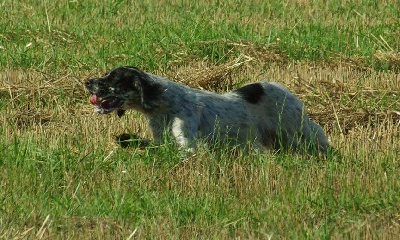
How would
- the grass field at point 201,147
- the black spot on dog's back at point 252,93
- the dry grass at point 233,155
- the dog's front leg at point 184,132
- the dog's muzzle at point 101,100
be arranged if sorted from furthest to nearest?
the black spot on dog's back at point 252,93 < the dog's muzzle at point 101,100 < the dog's front leg at point 184,132 < the grass field at point 201,147 < the dry grass at point 233,155

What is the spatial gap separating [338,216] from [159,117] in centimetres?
226

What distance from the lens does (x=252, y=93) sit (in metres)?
8.61

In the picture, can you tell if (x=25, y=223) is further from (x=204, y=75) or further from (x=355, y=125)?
(x=204, y=75)

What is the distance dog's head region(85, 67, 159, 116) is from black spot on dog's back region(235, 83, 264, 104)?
881mm

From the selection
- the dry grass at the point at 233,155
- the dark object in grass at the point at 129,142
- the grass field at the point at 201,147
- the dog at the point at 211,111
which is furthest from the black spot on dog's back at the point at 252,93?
the dark object in grass at the point at 129,142

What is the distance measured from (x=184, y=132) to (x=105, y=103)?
679 millimetres

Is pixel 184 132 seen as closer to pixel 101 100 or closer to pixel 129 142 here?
pixel 129 142

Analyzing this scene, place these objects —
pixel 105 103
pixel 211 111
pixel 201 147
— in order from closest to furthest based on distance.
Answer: pixel 201 147 < pixel 105 103 < pixel 211 111

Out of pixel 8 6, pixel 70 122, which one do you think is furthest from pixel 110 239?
pixel 8 6

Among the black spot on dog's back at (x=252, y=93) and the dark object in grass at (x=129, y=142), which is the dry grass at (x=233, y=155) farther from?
the black spot on dog's back at (x=252, y=93)

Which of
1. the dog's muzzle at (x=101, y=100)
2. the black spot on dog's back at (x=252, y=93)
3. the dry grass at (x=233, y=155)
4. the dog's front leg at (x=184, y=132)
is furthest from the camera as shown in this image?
the black spot on dog's back at (x=252, y=93)

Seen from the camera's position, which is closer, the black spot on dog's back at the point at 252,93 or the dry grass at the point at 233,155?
the dry grass at the point at 233,155

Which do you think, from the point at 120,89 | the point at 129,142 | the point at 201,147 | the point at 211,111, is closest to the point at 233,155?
the point at 201,147

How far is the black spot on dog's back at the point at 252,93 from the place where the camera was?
8570mm
